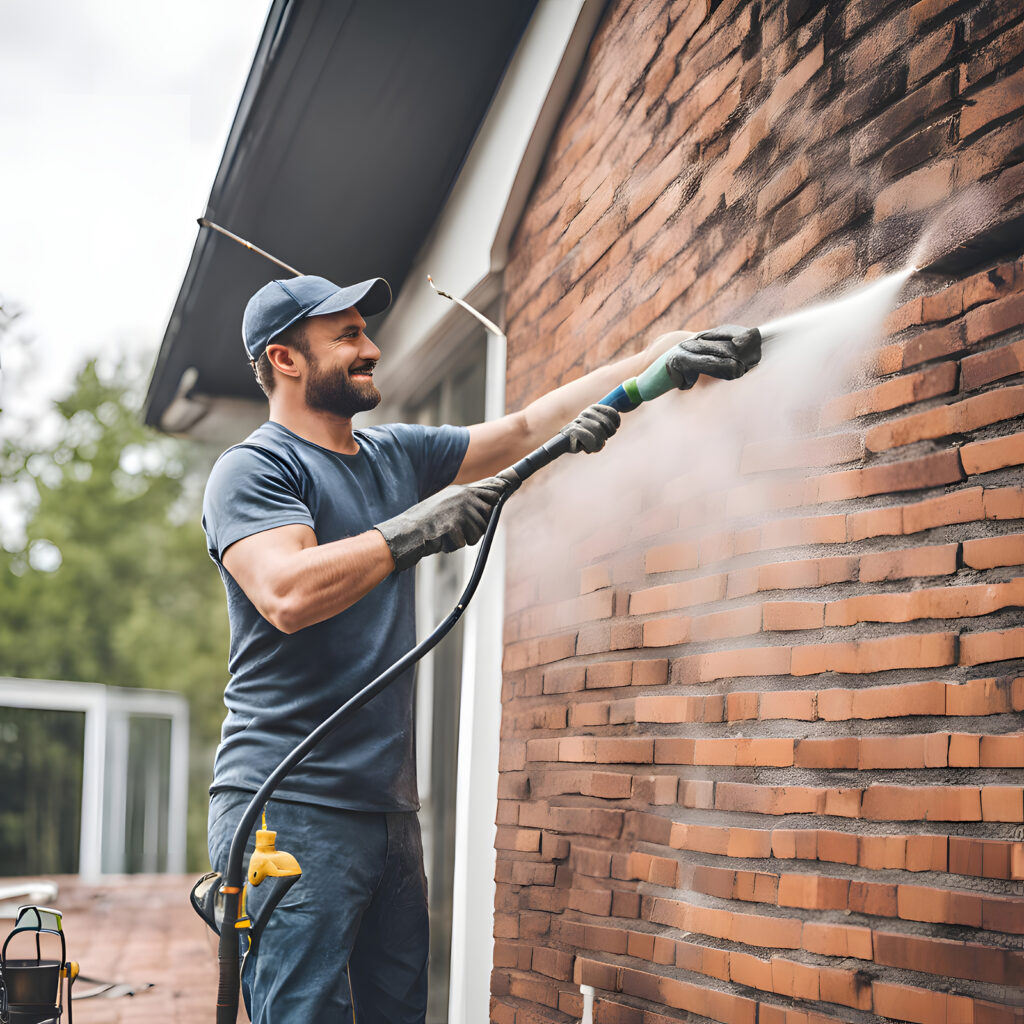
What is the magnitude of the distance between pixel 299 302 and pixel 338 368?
0.59ft

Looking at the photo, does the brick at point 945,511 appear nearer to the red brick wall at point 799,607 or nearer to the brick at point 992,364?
the red brick wall at point 799,607

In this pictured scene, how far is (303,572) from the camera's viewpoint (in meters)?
1.89

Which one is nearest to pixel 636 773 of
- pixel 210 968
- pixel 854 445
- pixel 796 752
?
pixel 796 752

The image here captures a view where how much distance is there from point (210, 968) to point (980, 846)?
12.9ft

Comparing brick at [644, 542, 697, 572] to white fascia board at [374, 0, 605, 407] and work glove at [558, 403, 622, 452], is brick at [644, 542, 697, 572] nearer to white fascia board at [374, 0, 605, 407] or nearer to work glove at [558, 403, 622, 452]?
work glove at [558, 403, 622, 452]

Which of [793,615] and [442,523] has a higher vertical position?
[442,523]

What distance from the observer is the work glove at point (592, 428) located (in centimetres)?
203

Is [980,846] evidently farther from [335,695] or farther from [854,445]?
[335,695]

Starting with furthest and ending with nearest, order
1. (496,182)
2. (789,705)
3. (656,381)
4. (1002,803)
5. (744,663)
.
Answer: (496,182) → (656,381) → (744,663) → (789,705) → (1002,803)

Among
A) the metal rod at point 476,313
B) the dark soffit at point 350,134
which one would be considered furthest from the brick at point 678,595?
the dark soffit at point 350,134

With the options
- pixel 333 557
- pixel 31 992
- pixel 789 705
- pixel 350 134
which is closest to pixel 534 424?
pixel 333 557

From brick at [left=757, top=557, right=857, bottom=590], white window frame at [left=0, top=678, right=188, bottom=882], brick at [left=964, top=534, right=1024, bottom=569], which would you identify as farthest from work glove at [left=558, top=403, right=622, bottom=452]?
white window frame at [left=0, top=678, right=188, bottom=882]

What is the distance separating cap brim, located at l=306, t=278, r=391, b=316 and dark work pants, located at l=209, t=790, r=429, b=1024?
3.54ft

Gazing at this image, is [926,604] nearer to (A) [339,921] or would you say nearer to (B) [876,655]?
(B) [876,655]
